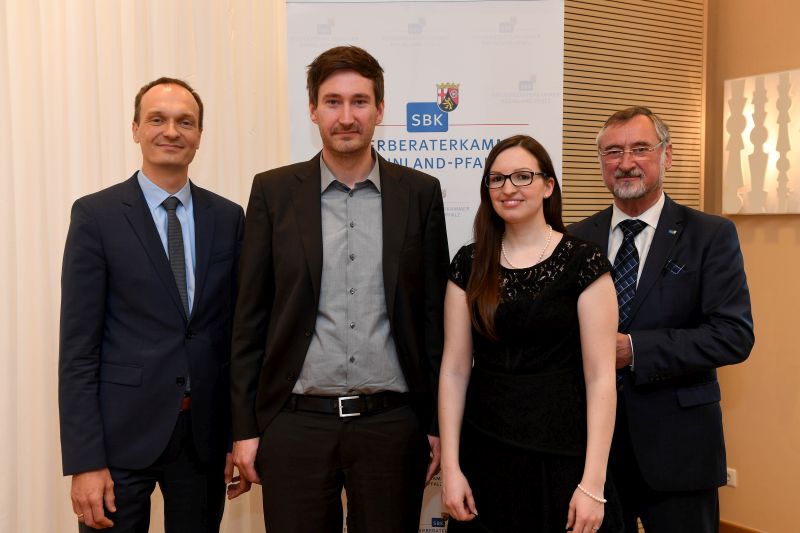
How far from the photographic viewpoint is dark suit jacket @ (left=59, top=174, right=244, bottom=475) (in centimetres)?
210

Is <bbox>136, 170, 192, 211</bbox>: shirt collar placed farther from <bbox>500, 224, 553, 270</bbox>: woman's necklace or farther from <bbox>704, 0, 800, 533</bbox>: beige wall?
<bbox>704, 0, 800, 533</bbox>: beige wall

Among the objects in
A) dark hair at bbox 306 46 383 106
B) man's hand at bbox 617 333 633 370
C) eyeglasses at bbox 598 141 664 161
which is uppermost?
dark hair at bbox 306 46 383 106

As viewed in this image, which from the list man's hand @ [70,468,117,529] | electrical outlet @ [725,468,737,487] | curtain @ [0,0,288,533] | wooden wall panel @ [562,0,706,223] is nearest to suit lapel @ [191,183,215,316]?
man's hand @ [70,468,117,529]

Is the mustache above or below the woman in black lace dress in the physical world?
above

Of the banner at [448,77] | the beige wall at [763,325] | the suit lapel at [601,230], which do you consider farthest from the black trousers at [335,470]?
the beige wall at [763,325]

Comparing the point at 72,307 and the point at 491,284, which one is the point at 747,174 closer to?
the point at 491,284

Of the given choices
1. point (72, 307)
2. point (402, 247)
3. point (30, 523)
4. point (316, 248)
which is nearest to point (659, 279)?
point (402, 247)

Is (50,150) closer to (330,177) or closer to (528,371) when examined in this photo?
(330,177)

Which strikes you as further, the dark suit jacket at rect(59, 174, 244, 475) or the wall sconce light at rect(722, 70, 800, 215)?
the wall sconce light at rect(722, 70, 800, 215)

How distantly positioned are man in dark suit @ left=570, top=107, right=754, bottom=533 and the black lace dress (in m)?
0.33

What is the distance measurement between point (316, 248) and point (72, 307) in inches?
29.5

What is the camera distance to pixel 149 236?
2.18m

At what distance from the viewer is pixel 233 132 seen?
3492 mm

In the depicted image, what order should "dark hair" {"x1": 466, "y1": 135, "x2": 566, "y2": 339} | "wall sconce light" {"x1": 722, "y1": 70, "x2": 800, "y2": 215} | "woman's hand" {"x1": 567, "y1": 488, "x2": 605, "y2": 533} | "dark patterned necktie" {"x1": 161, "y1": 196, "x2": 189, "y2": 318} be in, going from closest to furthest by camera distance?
"woman's hand" {"x1": 567, "y1": 488, "x2": 605, "y2": 533} → "dark hair" {"x1": 466, "y1": 135, "x2": 566, "y2": 339} → "dark patterned necktie" {"x1": 161, "y1": 196, "x2": 189, "y2": 318} → "wall sconce light" {"x1": 722, "y1": 70, "x2": 800, "y2": 215}
